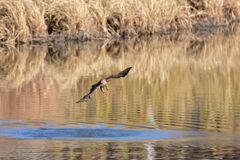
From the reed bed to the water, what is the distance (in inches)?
66.7

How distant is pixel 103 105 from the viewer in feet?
34.5

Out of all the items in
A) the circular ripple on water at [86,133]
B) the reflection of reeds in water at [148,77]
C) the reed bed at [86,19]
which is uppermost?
the reed bed at [86,19]

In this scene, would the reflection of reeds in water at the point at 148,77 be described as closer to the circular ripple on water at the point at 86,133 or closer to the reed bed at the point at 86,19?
the circular ripple on water at the point at 86,133

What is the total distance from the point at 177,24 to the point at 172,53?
20.7ft

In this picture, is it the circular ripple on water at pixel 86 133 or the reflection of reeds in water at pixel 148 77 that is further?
the reflection of reeds in water at pixel 148 77

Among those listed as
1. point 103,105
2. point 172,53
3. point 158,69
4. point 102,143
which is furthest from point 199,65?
point 102,143

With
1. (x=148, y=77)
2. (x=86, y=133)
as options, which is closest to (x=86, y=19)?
(x=148, y=77)

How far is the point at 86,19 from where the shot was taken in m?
21.0

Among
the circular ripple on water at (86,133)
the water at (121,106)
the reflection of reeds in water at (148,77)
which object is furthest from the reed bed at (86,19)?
the circular ripple on water at (86,133)

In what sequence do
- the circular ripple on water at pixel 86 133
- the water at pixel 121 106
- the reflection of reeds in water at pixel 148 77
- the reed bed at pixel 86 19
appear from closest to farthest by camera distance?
the water at pixel 121 106 → the circular ripple on water at pixel 86 133 → the reflection of reeds in water at pixel 148 77 → the reed bed at pixel 86 19

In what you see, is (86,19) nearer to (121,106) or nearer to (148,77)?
(148,77)

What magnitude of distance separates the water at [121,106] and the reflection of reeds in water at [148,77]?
2cm

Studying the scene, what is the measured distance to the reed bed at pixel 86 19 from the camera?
65.0 ft

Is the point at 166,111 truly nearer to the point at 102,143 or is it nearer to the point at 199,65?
the point at 102,143
